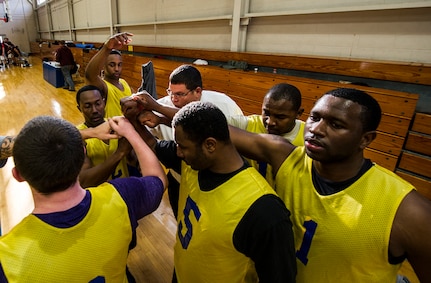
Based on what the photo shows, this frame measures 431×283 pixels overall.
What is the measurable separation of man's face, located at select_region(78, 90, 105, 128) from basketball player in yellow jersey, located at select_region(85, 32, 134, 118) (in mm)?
490

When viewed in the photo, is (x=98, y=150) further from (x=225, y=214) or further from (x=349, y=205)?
(x=349, y=205)

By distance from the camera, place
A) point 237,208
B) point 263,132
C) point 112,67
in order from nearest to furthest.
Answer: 1. point 237,208
2. point 263,132
3. point 112,67

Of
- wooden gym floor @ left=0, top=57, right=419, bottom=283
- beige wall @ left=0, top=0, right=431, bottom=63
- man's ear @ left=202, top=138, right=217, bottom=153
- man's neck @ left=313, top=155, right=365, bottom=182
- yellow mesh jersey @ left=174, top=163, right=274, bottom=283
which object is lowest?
wooden gym floor @ left=0, top=57, right=419, bottom=283

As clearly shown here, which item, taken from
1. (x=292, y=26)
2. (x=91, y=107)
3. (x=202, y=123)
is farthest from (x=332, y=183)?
(x=292, y=26)

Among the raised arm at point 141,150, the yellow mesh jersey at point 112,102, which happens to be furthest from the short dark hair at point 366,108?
the yellow mesh jersey at point 112,102

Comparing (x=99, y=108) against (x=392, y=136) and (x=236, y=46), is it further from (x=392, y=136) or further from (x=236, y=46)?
(x=236, y=46)

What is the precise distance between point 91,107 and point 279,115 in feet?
4.38

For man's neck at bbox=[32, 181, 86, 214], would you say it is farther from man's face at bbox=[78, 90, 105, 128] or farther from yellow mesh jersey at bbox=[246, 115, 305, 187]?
man's face at bbox=[78, 90, 105, 128]

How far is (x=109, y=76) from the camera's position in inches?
97.8

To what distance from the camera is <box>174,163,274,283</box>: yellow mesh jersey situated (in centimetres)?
85

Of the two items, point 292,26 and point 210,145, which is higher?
point 292,26

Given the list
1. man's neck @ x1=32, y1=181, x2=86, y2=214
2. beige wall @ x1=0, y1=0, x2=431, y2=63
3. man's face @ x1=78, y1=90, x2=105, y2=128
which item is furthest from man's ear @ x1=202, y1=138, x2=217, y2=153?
beige wall @ x1=0, y1=0, x2=431, y2=63

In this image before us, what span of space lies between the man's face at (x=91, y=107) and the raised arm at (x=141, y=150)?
613mm

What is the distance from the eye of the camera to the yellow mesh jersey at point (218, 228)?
85 centimetres
